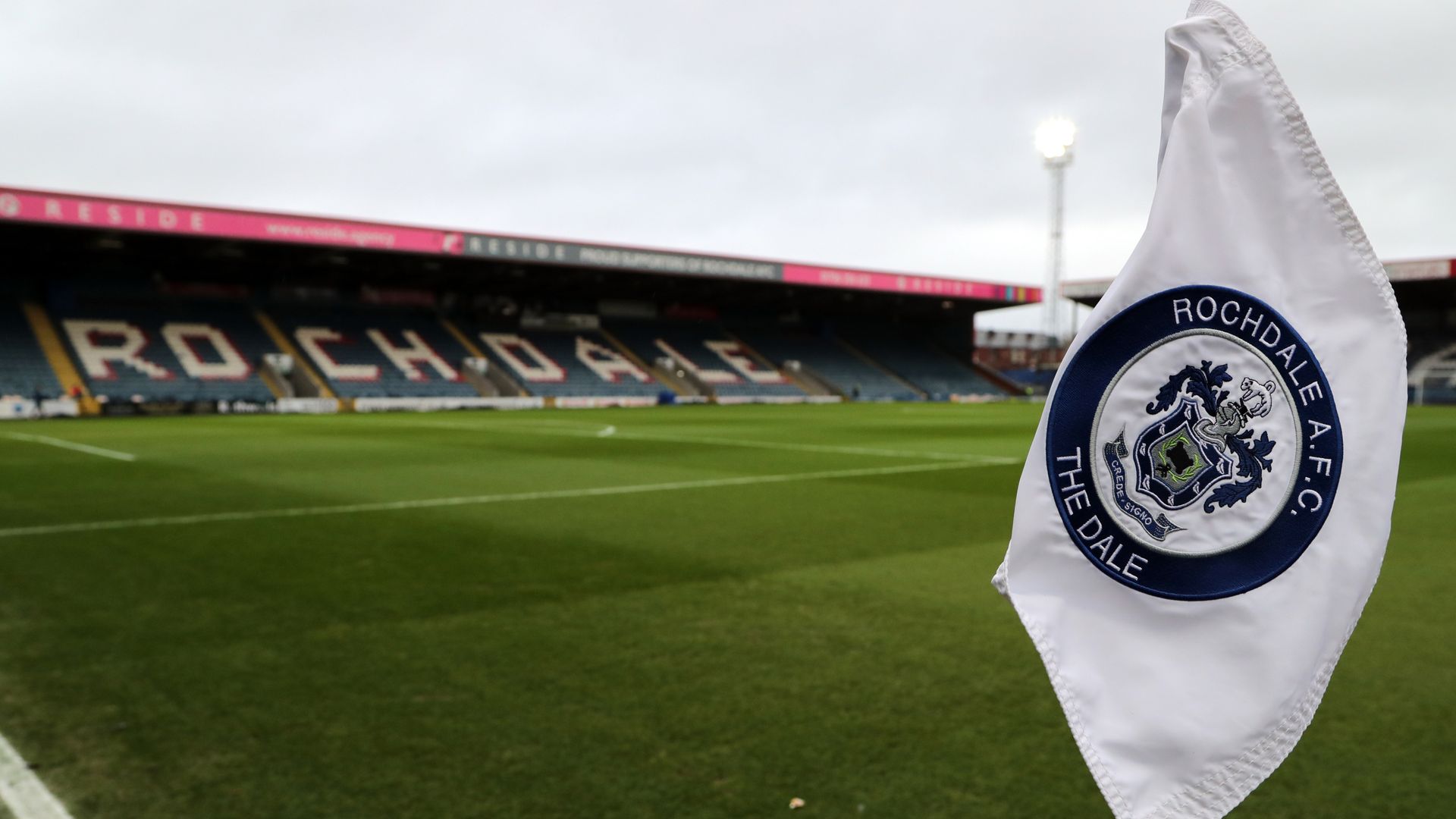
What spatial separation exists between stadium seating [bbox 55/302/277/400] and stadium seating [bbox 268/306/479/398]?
170 cm

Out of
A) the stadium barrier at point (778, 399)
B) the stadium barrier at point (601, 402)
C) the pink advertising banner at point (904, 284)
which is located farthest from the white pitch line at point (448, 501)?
the pink advertising banner at point (904, 284)

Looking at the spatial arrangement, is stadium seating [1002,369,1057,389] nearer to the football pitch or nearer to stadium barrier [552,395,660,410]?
stadium barrier [552,395,660,410]

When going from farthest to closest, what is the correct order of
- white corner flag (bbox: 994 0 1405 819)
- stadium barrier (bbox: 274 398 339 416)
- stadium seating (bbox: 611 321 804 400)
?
stadium seating (bbox: 611 321 804 400)
stadium barrier (bbox: 274 398 339 416)
white corner flag (bbox: 994 0 1405 819)

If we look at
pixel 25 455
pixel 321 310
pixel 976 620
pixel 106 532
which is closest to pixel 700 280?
pixel 321 310

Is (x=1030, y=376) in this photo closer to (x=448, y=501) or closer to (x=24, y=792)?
(x=448, y=501)

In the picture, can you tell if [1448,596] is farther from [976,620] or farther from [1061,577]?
[1061,577]

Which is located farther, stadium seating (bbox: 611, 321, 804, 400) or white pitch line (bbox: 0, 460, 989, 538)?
stadium seating (bbox: 611, 321, 804, 400)

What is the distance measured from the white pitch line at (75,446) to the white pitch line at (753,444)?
708cm

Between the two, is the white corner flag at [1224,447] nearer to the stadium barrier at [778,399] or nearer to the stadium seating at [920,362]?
the stadium barrier at [778,399]

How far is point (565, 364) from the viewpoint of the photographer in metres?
40.4

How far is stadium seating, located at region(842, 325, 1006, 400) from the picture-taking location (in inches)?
1930

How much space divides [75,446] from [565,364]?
24419 mm

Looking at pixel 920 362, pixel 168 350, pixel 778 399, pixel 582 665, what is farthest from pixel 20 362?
pixel 920 362

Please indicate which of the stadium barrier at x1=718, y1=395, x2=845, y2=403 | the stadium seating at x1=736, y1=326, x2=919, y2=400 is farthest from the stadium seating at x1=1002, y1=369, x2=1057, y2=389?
the stadium barrier at x1=718, y1=395, x2=845, y2=403
